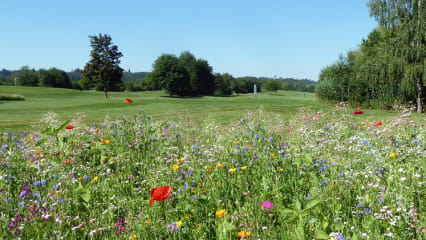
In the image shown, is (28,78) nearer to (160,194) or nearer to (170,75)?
(170,75)

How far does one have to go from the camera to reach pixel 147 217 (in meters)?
2.99

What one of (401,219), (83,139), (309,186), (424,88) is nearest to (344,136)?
(309,186)

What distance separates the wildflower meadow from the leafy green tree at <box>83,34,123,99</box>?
1689 inches

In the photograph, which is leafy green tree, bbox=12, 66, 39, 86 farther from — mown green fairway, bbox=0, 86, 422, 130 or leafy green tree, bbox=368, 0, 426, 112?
leafy green tree, bbox=368, 0, 426, 112

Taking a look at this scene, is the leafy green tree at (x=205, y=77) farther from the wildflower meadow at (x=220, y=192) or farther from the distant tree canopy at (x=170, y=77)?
the wildflower meadow at (x=220, y=192)

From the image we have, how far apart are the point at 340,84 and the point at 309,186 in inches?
1039

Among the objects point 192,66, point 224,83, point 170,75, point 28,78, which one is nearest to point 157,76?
point 170,75

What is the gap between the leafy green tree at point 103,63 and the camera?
1827 inches

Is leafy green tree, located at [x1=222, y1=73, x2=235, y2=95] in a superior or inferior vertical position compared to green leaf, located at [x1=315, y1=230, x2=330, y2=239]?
superior

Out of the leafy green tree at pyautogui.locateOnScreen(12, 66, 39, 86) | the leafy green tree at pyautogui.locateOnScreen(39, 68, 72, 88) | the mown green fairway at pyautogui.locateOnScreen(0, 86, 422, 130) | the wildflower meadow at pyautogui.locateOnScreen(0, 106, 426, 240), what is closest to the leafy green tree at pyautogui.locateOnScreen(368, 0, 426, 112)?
the mown green fairway at pyautogui.locateOnScreen(0, 86, 422, 130)

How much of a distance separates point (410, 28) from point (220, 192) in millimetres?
23001

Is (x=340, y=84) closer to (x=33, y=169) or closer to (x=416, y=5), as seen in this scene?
(x=416, y=5)

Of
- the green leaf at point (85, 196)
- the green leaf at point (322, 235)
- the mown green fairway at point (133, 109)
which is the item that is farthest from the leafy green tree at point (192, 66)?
the green leaf at point (322, 235)

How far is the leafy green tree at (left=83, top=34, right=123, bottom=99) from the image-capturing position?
4641 cm
